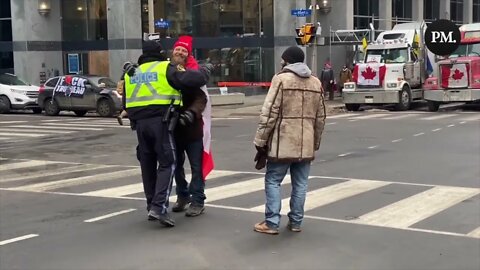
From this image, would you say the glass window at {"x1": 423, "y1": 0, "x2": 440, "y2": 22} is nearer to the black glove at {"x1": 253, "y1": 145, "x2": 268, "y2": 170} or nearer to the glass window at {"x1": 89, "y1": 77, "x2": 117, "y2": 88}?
the glass window at {"x1": 89, "y1": 77, "x2": 117, "y2": 88}

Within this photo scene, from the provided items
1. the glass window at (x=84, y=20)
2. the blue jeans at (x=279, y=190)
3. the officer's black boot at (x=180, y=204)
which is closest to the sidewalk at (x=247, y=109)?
the glass window at (x=84, y=20)

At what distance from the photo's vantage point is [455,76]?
82.6 ft

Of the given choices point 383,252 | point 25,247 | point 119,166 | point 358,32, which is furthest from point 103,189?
point 358,32

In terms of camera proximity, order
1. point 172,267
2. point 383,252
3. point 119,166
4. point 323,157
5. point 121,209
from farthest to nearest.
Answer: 1. point 323,157
2. point 119,166
3. point 121,209
4. point 383,252
5. point 172,267

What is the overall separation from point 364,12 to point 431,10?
1090cm

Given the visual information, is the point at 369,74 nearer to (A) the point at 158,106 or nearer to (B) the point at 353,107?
(B) the point at 353,107

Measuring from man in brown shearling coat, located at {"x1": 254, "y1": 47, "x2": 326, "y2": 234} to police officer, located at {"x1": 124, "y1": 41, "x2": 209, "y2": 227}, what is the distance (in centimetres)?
86

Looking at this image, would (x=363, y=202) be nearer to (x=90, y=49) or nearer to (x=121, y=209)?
(x=121, y=209)

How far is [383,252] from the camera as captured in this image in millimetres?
5973

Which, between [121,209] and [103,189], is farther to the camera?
[103,189]

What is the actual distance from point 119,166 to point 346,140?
6.01 meters

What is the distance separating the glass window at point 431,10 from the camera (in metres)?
49.2

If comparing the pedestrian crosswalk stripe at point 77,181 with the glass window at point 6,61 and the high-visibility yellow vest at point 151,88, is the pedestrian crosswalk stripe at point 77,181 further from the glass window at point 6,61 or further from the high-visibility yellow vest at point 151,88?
the glass window at point 6,61

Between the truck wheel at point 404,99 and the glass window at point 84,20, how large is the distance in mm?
18735
